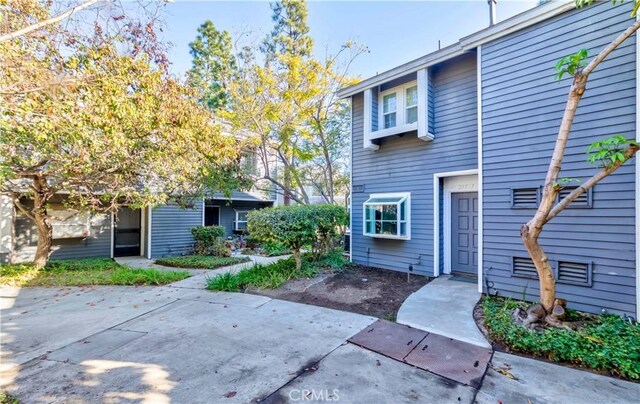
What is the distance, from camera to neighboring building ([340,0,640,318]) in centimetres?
431

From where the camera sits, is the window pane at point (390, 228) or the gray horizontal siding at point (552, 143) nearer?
the gray horizontal siding at point (552, 143)

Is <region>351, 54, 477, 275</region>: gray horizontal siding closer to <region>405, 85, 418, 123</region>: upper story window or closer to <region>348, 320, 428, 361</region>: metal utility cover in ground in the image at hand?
<region>405, 85, 418, 123</region>: upper story window

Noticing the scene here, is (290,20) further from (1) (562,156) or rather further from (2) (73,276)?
(1) (562,156)

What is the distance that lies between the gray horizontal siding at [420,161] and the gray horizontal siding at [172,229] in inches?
260

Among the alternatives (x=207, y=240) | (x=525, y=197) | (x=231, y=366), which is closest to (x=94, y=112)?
(x=231, y=366)

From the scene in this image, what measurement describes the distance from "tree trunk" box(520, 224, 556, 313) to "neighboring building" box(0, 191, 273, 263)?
936cm

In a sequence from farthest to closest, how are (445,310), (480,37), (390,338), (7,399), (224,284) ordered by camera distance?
(224,284)
(480,37)
(445,310)
(390,338)
(7,399)

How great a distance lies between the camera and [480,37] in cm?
562

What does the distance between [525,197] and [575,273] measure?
Answer: 140 centimetres

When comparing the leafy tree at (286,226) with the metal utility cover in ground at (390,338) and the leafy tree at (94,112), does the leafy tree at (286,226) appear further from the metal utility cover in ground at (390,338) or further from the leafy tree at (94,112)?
the metal utility cover in ground at (390,338)

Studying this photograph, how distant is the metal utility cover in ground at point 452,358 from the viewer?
3.06m

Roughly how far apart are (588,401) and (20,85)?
7.26m

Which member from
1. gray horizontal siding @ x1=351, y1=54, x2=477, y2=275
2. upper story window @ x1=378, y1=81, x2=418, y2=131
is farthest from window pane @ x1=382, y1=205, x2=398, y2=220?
upper story window @ x1=378, y1=81, x2=418, y2=131

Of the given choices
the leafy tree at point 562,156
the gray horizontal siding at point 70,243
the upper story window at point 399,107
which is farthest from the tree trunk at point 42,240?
the leafy tree at point 562,156
